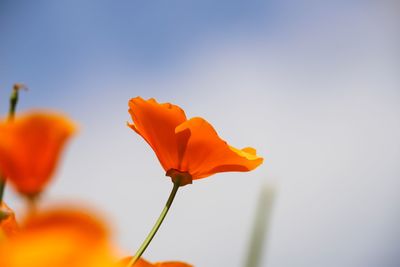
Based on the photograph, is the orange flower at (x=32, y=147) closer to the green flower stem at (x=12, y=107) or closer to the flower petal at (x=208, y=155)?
the green flower stem at (x=12, y=107)

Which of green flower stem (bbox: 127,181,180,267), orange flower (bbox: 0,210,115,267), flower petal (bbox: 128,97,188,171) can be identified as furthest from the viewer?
flower petal (bbox: 128,97,188,171)

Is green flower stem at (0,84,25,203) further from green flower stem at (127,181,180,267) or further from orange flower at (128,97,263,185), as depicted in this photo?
orange flower at (128,97,263,185)

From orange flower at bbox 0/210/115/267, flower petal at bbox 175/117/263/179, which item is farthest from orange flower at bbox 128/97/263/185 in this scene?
orange flower at bbox 0/210/115/267

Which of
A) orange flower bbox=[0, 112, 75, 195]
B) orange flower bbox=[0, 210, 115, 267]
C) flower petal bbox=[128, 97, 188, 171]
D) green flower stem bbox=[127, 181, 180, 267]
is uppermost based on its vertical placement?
flower petal bbox=[128, 97, 188, 171]

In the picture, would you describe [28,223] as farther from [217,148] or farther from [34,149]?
[217,148]

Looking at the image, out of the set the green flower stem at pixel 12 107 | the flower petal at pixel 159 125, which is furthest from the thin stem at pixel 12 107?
the flower petal at pixel 159 125

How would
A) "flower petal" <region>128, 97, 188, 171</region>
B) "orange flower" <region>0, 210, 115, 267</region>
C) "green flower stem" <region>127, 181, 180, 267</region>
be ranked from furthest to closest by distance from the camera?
"flower petal" <region>128, 97, 188, 171</region>
"green flower stem" <region>127, 181, 180, 267</region>
"orange flower" <region>0, 210, 115, 267</region>

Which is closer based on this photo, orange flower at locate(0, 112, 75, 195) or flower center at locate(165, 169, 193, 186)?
orange flower at locate(0, 112, 75, 195)

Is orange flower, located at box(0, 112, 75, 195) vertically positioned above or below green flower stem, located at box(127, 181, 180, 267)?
above
